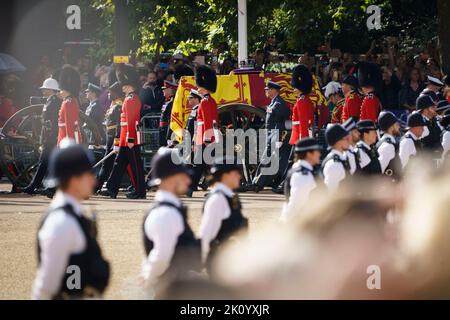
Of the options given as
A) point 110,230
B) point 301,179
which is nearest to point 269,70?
point 110,230

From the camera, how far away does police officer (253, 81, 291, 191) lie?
56.6 ft

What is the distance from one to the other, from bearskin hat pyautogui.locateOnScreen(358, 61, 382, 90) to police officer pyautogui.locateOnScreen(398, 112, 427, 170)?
4271mm

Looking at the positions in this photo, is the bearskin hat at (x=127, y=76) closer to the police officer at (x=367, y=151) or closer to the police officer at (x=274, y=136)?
the police officer at (x=274, y=136)

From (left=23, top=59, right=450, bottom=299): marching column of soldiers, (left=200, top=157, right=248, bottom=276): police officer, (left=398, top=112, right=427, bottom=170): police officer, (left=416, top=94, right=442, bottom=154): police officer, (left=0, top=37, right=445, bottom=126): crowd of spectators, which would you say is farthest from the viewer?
(left=0, top=37, right=445, bottom=126): crowd of spectators

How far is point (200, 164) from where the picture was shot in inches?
658

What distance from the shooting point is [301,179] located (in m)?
9.23

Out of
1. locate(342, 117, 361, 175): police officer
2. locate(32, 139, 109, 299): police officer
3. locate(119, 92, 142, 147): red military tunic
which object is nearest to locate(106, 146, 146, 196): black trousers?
locate(119, 92, 142, 147): red military tunic

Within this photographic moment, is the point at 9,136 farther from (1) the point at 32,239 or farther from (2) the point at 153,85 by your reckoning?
(1) the point at 32,239

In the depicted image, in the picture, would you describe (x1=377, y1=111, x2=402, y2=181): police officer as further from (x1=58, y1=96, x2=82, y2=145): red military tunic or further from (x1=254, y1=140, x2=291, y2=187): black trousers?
(x1=58, y1=96, x2=82, y2=145): red military tunic

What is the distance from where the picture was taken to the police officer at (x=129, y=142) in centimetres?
1656

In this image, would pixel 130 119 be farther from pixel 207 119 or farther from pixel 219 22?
pixel 219 22

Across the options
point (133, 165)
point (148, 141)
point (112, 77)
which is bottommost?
point (133, 165)

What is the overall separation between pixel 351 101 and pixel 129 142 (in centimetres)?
306

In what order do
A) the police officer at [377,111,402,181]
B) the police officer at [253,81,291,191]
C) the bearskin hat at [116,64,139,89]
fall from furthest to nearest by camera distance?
the police officer at [253,81,291,191] < the bearskin hat at [116,64,139,89] < the police officer at [377,111,402,181]
